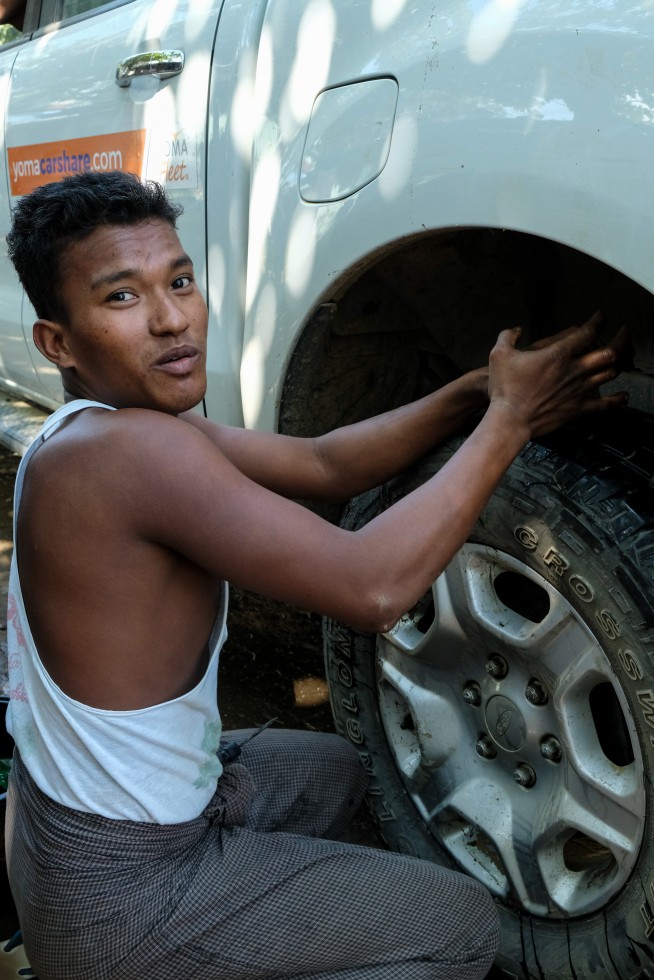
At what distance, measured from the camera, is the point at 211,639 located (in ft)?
5.49

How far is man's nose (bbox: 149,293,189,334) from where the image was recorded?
1500 mm

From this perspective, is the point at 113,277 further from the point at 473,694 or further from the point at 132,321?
the point at 473,694

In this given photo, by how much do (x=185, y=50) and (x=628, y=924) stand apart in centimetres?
201

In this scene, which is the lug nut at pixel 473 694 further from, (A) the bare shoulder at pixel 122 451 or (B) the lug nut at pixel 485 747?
(A) the bare shoulder at pixel 122 451

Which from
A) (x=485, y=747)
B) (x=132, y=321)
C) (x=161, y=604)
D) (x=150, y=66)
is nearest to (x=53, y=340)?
(x=132, y=321)

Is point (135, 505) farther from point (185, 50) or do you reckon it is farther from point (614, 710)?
point (185, 50)

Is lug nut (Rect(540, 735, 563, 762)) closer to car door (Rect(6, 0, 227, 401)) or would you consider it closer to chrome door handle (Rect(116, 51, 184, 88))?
car door (Rect(6, 0, 227, 401))

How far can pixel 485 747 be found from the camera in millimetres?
1858

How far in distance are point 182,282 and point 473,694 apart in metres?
0.90

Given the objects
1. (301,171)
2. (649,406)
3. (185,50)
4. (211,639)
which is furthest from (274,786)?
(185,50)

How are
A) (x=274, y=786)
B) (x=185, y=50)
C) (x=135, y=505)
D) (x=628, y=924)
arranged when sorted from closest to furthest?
(x=135, y=505) < (x=628, y=924) < (x=274, y=786) < (x=185, y=50)

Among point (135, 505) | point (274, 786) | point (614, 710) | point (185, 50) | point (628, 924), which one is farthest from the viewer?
point (185, 50)

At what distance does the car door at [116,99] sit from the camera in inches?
91.8

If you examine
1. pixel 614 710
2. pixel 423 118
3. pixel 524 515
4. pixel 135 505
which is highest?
pixel 423 118
